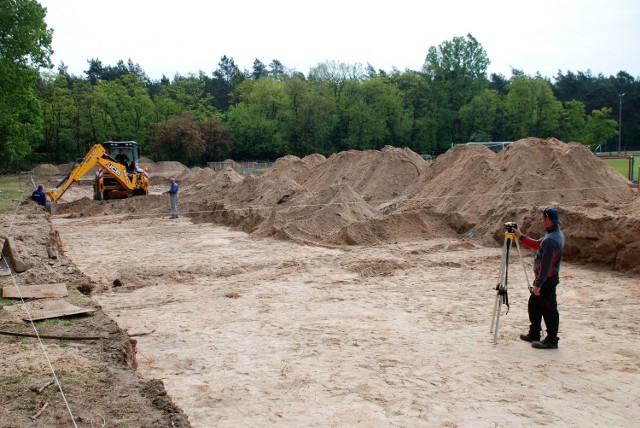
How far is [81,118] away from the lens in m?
59.5

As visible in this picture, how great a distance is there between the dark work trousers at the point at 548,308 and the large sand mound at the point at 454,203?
5592mm

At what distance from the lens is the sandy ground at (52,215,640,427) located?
16.9 ft

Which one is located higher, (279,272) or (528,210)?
(528,210)

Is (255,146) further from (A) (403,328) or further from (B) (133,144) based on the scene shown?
(A) (403,328)

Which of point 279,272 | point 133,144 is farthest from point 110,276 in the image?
point 133,144

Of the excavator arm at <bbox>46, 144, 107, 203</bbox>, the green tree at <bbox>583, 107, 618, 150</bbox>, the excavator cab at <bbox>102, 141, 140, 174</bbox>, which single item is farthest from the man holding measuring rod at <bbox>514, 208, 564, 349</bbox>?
the green tree at <bbox>583, 107, 618, 150</bbox>

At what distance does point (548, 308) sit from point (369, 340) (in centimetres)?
226

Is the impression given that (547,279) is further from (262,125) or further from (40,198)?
(262,125)

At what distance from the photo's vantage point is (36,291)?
7.67 metres

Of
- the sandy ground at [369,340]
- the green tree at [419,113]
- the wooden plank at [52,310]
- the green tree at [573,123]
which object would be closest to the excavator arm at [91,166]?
the sandy ground at [369,340]

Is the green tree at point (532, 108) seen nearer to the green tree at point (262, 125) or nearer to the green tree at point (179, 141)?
the green tree at point (262, 125)

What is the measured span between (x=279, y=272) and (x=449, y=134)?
189 ft

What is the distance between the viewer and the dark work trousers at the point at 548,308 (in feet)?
21.6

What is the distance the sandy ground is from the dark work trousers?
10.1 inches
